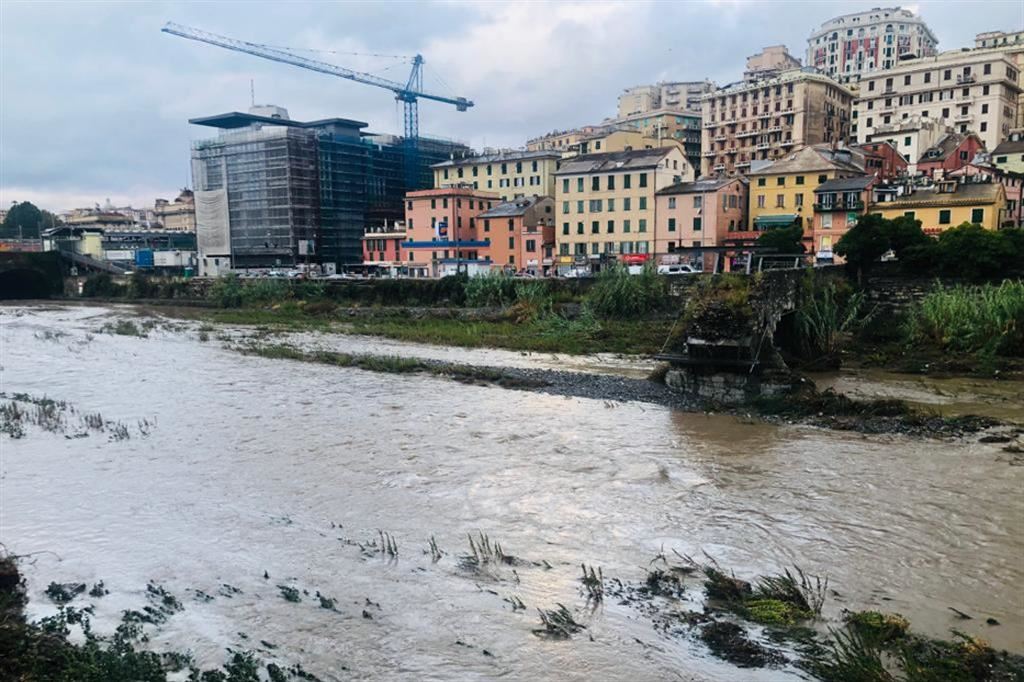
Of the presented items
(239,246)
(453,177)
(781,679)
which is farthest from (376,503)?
(239,246)

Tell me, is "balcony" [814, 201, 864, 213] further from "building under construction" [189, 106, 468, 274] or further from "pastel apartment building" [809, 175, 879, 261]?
"building under construction" [189, 106, 468, 274]

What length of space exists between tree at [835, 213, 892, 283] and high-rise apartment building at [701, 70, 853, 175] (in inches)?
1855

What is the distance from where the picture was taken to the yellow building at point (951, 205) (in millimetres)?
44438

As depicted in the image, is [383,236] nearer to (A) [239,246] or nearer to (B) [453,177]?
(B) [453,177]

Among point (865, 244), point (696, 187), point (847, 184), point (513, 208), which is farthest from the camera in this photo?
point (513, 208)

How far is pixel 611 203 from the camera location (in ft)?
197

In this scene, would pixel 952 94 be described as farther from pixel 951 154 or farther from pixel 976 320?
pixel 976 320

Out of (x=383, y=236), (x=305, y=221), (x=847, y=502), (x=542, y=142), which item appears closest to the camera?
(x=847, y=502)

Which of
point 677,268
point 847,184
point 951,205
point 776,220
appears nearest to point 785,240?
point 677,268

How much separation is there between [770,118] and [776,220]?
35.4 m

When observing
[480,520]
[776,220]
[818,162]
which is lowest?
[480,520]

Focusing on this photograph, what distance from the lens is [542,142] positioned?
12144cm

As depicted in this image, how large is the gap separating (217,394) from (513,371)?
408 inches

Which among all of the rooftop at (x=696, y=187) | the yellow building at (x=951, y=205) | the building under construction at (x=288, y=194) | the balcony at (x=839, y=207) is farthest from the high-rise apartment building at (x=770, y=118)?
the building under construction at (x=288, y=194)
